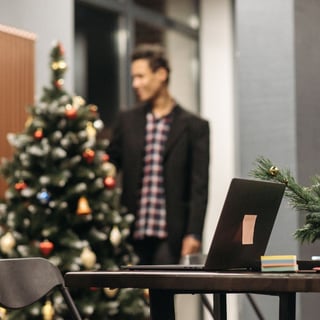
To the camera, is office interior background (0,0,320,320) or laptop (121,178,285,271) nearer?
laptop (121,178,285,271)

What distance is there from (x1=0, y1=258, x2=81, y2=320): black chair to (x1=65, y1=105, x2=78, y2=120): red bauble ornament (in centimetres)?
255

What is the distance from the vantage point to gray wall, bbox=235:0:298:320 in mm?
4781

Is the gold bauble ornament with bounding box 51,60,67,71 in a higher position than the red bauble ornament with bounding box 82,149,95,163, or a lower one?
higher

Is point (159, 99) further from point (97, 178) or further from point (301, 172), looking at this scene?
point (301, 172)

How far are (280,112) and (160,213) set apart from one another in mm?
976

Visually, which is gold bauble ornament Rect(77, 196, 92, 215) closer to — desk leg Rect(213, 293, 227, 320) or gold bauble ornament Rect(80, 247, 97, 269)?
gold bauble ornament Rect(80, 247, 97, 269)

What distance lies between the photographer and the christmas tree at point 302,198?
260 cm

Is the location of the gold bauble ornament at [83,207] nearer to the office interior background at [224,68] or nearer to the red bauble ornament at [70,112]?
the red bauble ornament at [70,112]

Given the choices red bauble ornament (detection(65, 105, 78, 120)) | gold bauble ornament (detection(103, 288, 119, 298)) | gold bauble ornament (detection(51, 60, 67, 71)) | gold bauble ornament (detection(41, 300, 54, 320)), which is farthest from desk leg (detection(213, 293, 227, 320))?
gold bauble ornament (detection(51, 60, 67, 71))

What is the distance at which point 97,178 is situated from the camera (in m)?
5.49

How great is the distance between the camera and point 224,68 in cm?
835

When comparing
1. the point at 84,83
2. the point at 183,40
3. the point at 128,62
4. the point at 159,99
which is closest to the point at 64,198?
the point at 159,99

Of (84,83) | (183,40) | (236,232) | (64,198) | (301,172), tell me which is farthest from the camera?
(183,40)

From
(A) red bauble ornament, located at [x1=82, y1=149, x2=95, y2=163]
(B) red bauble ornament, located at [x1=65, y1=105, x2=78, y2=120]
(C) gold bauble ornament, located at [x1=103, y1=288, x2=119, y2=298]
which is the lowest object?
(C) gold bauble ornament, located at [x1=103, y1=288, x2=119, y2=298]
